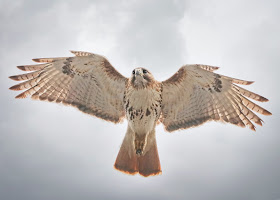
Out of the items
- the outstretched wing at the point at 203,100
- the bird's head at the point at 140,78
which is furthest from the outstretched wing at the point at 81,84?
the outstretched wing at the point at 203,100

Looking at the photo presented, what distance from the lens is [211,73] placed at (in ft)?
26.8

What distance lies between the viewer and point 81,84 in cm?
851

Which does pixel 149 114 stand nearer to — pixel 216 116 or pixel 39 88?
pixel 216 116

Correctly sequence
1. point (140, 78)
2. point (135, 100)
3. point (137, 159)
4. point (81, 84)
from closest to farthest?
point (140, 78) < point (135, 100) < point (137, 159) < point (81, 84)

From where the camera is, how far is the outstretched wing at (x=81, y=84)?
813 cm

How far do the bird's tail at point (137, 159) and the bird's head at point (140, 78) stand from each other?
1568 millimetres

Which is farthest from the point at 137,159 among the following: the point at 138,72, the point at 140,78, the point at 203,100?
the point at 203,100

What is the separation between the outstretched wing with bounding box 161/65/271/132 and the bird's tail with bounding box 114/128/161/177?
0.96 metres

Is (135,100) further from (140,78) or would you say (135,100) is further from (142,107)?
(140,78)

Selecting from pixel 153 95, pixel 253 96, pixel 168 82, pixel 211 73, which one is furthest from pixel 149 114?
pixel 253 96

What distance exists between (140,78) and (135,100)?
639mm

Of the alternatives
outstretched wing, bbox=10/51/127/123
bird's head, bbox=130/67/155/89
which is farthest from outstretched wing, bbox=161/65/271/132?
outstretched wing, bbox=10/51/127/123

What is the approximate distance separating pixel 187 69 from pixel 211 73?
30.9 inches

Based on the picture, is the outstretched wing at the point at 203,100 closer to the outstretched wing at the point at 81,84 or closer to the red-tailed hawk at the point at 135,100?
the red-tailed hawk at the point at 135,100
